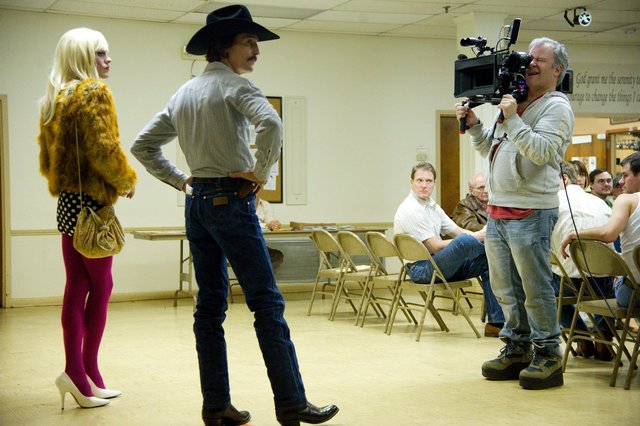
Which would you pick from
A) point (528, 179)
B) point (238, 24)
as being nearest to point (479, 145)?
point (528, 179)

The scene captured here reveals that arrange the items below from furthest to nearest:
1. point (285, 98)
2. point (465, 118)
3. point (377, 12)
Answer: point (285, 98) → point (377, 12) → point (465, 118)

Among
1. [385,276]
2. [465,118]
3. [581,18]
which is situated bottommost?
[385,276]

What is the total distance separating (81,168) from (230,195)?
3.39 feet

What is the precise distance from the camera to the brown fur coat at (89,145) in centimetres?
418

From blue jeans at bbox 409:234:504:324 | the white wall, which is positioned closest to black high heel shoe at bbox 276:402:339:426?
blue jeans at bbox 409:234:504:324

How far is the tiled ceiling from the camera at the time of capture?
908cm

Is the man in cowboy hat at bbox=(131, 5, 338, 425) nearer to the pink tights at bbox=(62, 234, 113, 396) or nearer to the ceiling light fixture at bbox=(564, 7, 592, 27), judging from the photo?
the pink tights at bbox=(62, 234, 113, 396)

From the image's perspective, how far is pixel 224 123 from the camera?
3.56 m

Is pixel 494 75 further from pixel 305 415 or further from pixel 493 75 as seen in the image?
pixel 305 415

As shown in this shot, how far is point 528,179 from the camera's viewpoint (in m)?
4.61

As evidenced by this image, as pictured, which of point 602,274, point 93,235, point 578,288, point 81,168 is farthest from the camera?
point 578,288

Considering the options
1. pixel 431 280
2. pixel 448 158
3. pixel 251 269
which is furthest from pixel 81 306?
pixel 448 158

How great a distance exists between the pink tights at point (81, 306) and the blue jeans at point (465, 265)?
3.07 meters

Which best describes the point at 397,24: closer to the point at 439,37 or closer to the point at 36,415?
the point at 439,37
